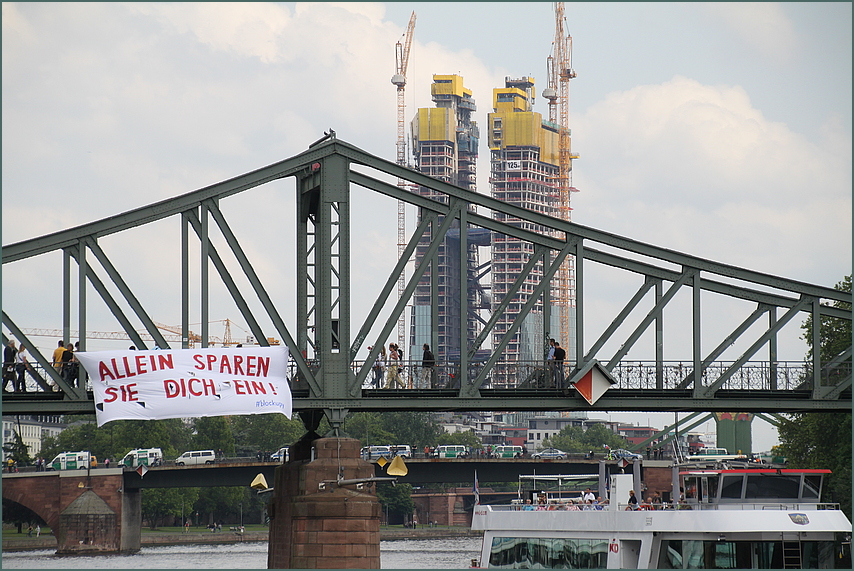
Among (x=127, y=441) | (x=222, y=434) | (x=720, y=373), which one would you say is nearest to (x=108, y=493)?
(x=127, y=441)

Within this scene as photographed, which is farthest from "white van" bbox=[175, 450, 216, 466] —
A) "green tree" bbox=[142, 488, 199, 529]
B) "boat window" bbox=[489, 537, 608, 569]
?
"boat window" bbox=[489, 537, 608, 569]

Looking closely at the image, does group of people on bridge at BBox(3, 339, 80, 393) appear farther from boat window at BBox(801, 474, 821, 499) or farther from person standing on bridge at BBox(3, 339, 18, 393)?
boat window at BBox(801, 474, 821, 499)

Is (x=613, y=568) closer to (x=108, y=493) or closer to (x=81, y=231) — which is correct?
(x=81, y=231)

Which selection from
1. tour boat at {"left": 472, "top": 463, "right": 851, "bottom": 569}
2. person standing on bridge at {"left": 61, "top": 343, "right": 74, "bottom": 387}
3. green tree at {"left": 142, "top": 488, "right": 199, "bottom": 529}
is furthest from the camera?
green tree at {"left": 142, "top": 488, "right": 199, "bottom": 529}

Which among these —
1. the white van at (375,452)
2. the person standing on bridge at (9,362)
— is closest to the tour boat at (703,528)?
the person standing on bridge at (9,362)

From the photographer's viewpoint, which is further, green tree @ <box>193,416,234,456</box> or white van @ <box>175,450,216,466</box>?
green tree @ <box>193,416,234,456</box>

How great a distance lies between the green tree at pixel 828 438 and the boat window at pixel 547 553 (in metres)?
28.7

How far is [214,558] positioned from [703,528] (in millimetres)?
67983

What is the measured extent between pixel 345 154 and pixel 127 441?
106 metres

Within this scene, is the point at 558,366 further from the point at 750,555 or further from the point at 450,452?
the point at 450,452

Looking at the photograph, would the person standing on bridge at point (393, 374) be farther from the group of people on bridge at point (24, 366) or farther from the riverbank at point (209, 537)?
the riverbank at point (209, 537)

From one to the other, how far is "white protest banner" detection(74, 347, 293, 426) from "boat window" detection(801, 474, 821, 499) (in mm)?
17422

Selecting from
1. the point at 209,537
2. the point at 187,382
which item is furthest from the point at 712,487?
the point at 209,537

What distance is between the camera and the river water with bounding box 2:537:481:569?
9044cm
